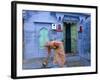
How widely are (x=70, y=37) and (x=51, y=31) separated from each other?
187 millimetres

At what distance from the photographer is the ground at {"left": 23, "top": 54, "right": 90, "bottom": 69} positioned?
5.74 ft

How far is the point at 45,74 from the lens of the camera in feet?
5.87

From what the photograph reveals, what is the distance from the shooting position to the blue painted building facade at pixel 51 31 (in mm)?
1747

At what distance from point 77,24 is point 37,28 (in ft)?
1.23

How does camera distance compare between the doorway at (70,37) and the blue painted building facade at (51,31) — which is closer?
the blue painted building facade at (51,31)

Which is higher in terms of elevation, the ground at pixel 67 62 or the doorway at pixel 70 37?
the doorway at pixel 70 37

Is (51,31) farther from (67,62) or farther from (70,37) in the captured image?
(67,62)

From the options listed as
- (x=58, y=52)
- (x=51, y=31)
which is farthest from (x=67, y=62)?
(x=51, y=31)

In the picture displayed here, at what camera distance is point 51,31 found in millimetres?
1822

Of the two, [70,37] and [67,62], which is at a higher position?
[70,37]

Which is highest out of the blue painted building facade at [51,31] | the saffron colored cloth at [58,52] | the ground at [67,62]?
the blue painted building facade at [51,31]

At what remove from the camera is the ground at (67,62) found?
1.75 meters
